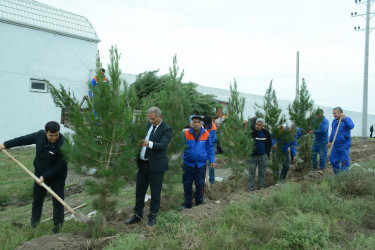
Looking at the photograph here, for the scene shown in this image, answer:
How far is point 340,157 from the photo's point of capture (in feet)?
28.0

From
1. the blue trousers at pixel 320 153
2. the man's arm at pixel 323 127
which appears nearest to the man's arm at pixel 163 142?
the man's arm at pixel 323 127

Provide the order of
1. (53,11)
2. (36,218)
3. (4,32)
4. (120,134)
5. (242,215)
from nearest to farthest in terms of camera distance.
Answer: (120,134), (242,215), (36,218), (4,32), (53,11)

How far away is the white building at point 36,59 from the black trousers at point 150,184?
11240 mm

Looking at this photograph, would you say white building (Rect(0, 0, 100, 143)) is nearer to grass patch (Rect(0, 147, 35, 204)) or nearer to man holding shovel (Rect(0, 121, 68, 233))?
grass patch (Rect(0, 147, 35, 204))

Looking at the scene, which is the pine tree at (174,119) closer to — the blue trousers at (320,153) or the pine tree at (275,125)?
the pine tree at (275,125)

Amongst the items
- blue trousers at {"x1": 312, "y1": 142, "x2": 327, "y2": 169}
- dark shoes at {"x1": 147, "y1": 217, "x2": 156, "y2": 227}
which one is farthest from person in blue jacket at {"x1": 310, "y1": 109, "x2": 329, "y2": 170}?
dark shoes at {"x1": 147, "y1": 217, "x2": 156, "y2": 227}

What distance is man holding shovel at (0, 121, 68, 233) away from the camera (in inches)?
199

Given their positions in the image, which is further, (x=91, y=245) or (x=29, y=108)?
(x=29, y=108)

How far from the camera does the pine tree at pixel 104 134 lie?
Result: 4.39 metres

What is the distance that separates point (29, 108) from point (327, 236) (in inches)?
554

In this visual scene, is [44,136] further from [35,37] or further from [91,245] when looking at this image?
[35,37]

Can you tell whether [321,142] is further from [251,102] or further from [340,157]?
[251,102]

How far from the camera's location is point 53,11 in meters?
15.9

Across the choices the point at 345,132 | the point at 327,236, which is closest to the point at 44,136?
the point at 327,236
